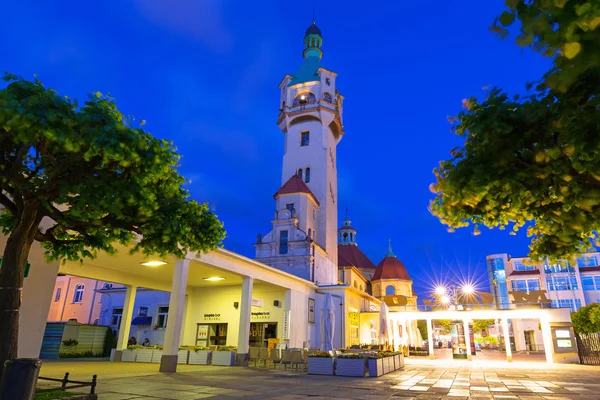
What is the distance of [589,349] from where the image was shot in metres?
24.4

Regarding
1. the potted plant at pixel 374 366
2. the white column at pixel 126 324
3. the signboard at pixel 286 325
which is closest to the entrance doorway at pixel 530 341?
the signboard at pixel 286 325

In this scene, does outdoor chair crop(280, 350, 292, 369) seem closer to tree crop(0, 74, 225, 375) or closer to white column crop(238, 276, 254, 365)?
white column crop(238, 276, 254, 365)

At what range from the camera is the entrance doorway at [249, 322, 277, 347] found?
25.4m

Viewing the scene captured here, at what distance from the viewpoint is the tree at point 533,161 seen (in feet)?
Answer: 12.7

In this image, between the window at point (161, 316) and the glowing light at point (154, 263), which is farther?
the window at point (161, 316)

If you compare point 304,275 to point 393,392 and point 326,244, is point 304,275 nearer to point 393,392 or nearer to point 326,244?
point 326,244

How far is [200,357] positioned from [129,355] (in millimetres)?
4306

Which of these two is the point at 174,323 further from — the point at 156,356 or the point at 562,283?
the point at 562,283

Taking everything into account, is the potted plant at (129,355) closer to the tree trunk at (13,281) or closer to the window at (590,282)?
the tree trunk at (13,281)

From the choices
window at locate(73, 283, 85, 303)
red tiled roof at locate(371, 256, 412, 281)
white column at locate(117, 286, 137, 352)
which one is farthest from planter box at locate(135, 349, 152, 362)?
red tiled roof at locate(371, 256, 412, 281)

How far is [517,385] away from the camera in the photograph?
39.9ft

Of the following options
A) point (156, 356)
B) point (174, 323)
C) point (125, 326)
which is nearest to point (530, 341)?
point (156, 356)

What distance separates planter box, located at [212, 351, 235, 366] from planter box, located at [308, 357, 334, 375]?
5819 millimetres

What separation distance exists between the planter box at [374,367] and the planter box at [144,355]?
484 inches
